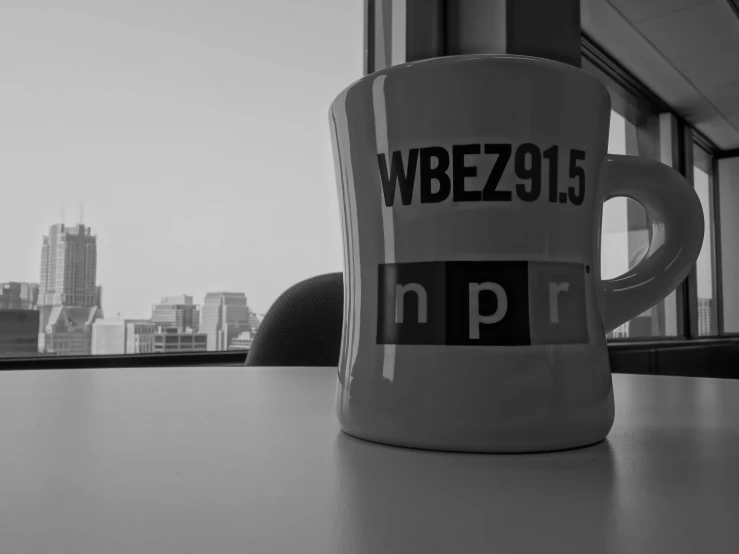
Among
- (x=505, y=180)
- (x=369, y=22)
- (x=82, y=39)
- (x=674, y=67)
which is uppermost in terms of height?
(x=674, y=67)

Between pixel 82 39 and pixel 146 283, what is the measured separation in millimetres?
585

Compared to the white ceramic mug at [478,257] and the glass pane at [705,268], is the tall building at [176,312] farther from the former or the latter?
the glass pane at [705,268]

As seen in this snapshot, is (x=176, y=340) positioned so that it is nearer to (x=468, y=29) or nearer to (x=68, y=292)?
(x=68, y=292)

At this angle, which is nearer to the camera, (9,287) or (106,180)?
(9,287)

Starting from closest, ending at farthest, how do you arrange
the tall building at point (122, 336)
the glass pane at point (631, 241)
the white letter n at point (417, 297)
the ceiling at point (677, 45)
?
the white letter n at point (417, 297)
the tall building at point (122, 336)
the ceiling at point (677, 45)
the glass pane at point (631, 241)

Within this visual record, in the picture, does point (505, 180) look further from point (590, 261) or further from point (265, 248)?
point (265, 248)

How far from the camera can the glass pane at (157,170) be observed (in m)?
1.33

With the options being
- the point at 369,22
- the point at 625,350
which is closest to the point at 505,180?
the point at 369,22

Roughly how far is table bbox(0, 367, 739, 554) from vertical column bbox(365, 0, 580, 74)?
172 cm

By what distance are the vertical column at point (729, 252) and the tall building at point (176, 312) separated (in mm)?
4662

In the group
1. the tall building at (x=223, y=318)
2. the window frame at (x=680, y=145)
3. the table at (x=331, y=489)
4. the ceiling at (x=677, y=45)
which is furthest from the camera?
the window frame at (x=680, y=145)

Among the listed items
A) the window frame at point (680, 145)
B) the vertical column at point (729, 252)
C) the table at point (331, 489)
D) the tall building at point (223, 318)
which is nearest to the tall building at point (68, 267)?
the tall building at point (223, 318)

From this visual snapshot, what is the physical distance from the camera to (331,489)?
0.55ft

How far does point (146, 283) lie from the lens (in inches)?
57.8
